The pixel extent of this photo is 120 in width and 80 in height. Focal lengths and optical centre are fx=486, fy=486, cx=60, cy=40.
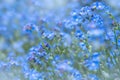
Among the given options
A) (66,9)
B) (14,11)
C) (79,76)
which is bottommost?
(79,76)

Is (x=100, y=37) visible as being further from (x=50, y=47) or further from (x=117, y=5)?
(x=117, y=5)

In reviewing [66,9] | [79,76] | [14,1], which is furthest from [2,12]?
[79,76]

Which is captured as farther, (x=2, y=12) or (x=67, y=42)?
(x=2, y=12)

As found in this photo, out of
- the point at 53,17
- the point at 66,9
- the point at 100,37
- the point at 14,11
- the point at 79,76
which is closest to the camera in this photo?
the point at 79,76

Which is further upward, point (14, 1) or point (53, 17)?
point (14, 1)

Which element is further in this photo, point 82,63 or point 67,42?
point 67,42

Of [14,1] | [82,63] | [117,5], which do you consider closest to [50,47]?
[82,63]

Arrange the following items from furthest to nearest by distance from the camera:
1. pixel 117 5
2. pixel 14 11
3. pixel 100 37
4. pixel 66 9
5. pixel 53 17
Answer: pixel 14 11
pixel 66 9
pixel 53 17
pixel 117 5
pixel 100 37

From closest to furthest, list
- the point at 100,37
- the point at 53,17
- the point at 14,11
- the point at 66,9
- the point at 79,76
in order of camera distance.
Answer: the point at 79,76 → the point at 100,37 → the point at 53,17 → the point at 66,9 → the point at 14,11

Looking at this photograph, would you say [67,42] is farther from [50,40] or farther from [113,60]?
[113,60]
